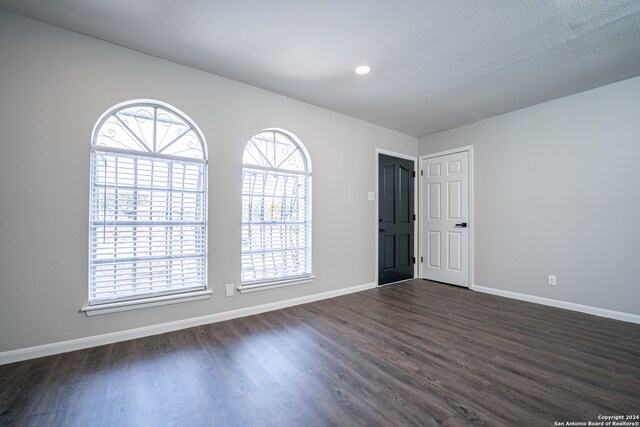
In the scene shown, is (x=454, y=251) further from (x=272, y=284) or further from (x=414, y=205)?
(x=272, y=284)

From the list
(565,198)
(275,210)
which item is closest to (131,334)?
(275,210)

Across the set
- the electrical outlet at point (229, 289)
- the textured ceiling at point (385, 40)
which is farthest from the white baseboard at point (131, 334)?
the textured ceiling at point (385, 40)

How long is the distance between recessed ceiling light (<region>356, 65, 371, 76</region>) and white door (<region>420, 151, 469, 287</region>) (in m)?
2.42

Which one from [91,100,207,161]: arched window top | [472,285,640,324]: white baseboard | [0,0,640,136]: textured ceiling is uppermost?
[0,0,640,136]: textured ceiling

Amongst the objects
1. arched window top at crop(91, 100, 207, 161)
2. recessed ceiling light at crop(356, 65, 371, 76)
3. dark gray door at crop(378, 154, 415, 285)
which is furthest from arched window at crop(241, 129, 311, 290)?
dark gray door at crop(378, 154, 415, 285)

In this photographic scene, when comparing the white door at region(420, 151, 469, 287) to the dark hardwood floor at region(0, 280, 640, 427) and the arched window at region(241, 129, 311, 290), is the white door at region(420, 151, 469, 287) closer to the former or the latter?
the dark hardwood floor at region(0, 280, 640, 427)

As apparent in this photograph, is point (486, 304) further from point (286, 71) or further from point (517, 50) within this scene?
point (286, 71)

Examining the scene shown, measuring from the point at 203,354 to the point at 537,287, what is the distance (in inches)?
158

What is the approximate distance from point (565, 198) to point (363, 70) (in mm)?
2924

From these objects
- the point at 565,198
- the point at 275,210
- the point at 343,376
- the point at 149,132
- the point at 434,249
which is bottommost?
the point at 343,376

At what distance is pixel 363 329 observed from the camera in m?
2.64

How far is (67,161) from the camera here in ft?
7.17

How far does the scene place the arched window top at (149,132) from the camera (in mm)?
2398

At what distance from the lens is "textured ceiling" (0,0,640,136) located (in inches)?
76.3
